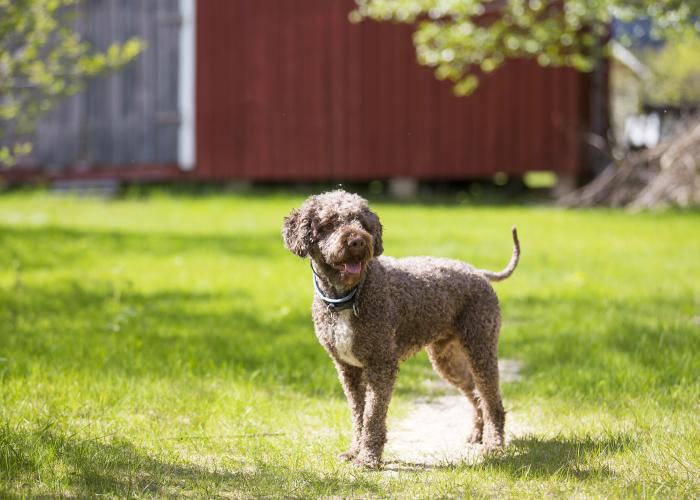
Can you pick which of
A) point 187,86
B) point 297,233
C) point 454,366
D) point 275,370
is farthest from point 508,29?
point 297,233

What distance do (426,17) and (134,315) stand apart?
11192mm

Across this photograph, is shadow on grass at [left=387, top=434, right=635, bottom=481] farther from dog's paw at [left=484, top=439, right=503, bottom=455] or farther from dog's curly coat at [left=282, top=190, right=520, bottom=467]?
dog's curly coat at [left=282, top=190, right=520, bottom=467]

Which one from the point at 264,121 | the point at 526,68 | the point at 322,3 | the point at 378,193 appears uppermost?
the point at 322,3

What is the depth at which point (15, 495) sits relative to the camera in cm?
377

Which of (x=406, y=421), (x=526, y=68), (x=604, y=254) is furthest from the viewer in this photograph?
(x=526, y=68)

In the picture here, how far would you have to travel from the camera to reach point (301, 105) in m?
18.5

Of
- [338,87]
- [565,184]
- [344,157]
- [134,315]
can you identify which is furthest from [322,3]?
[134,315]

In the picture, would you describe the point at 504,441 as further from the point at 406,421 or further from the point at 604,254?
the point at 604,254

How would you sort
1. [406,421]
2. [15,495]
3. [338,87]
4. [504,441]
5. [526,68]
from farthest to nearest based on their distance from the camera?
[338,87], [526,68], [406,421], [504,441], [15,495]

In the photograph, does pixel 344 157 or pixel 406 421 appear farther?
pixel 344 157

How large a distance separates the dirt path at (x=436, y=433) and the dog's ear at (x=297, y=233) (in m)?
1.13

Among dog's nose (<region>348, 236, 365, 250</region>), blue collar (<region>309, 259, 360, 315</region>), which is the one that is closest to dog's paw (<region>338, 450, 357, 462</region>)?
blue collar (<region>309, 259, 360, 315</region>)

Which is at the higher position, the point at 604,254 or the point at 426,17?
the point at 426,17

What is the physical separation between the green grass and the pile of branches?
2512mm
